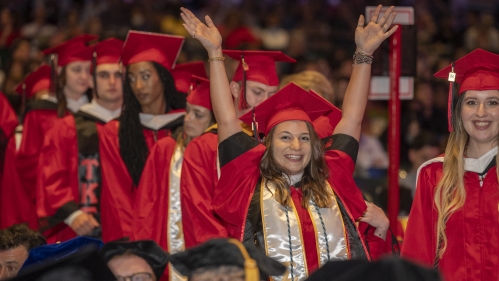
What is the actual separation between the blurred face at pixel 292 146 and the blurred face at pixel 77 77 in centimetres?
326

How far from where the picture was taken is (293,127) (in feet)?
16.7

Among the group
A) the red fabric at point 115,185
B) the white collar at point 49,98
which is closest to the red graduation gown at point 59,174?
the red fabric at point 115,185

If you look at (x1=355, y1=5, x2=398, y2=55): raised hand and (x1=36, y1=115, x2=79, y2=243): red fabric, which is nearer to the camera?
(x1=355, y1=5, x2=398, y2=55): raised hand

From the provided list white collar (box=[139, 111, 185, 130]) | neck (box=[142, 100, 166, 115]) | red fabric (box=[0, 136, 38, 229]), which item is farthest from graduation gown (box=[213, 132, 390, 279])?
red fabric (box=[0, 136, 38, 229])

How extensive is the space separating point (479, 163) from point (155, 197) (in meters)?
2.45

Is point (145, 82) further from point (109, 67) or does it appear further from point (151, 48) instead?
point (109, 67)

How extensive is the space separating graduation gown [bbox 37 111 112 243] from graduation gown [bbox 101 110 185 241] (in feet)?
0.29

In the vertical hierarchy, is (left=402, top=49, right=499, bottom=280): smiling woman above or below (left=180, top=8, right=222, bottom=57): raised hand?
below

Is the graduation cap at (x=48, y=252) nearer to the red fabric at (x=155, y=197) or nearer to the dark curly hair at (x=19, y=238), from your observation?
the dark curly hair at (x=19, y=238)

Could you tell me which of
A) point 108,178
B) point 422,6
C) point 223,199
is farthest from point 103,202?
point 422,6

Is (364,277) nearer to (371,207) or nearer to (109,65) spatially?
(371,207)

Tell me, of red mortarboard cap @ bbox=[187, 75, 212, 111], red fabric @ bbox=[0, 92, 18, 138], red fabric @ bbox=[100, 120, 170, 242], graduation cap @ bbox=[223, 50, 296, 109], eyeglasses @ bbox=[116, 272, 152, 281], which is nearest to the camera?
eyeglasses @ bbox=[116, 272, 152, 281]

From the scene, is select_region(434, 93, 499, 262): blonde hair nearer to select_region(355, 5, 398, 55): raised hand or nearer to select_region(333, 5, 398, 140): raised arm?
select_region(333, 5, 398, 140): raised arm

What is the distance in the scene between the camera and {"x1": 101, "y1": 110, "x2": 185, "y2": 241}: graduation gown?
686cm
